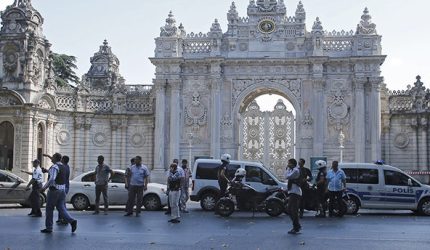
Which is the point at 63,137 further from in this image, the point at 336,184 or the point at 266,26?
the point at 336,184

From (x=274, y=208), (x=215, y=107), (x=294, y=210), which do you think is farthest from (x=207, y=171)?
(x=215, y=107)

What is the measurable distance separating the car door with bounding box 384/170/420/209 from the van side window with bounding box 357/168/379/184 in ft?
1.40

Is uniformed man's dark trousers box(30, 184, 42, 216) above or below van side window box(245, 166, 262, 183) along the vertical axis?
below

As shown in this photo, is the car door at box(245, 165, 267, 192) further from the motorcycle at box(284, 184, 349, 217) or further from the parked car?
the parked car

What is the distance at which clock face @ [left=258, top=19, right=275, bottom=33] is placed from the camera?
4003 centimetres

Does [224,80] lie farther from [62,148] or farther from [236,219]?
[236,219]

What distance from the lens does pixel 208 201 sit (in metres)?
24.4

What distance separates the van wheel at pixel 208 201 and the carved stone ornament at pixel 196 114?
1615 cm

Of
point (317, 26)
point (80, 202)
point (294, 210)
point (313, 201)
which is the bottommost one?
point (80, 202)

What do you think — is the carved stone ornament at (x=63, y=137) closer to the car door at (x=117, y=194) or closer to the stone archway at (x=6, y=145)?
the stone archway at (x=6, y=145)

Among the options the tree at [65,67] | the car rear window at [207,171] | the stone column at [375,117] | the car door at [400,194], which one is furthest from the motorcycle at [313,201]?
the tree at [65,67]

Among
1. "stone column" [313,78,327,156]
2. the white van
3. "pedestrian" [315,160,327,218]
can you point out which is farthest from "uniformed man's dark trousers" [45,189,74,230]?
"stone column" [313,78,327,156]

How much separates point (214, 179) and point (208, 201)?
860 millimetres

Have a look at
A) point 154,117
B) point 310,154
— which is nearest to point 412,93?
point 310,154
